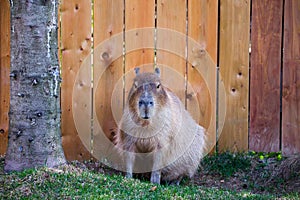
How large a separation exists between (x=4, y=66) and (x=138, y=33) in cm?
131

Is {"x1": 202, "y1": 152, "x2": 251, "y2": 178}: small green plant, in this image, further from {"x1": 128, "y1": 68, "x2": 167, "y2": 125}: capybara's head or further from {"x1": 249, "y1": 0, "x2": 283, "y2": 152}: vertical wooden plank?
{"x1": 128, "y1": 68, "x2": 167, "y2": 125}: capybara's head

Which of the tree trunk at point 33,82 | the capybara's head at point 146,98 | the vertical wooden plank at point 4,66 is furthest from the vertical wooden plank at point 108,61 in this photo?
the tree trunk at point 33,82

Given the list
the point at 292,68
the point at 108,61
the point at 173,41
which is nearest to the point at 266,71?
the point at 292,68

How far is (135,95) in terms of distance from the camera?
4.49 meters

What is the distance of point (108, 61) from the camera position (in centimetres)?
518

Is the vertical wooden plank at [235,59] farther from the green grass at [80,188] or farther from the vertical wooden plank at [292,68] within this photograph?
the green grass at [80,188]

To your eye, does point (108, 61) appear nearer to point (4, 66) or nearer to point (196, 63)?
point (196, 63)

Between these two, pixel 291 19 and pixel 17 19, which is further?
pixel 291 19

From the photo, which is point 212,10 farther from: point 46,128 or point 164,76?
point 46,128

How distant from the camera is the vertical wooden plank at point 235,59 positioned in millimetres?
5242

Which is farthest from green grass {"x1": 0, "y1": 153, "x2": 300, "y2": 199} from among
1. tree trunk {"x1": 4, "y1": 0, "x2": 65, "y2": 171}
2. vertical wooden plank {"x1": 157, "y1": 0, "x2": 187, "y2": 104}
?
vertical wooden plank {"x1": 157, "y1": 0, "x2": 187, "y2": 104}

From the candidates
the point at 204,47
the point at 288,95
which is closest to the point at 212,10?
the point at 204,47

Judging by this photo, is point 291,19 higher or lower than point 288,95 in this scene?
higher

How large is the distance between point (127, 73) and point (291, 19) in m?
1.69
